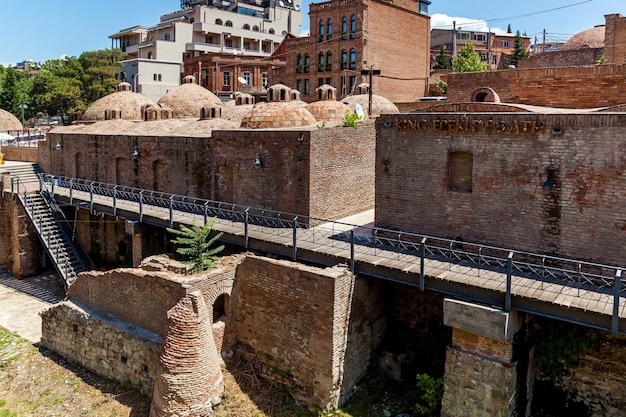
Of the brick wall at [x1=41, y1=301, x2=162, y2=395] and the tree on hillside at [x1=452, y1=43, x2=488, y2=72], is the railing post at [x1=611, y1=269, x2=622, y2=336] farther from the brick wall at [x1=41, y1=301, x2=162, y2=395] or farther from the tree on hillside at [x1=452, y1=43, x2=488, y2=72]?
the tree on hillside at [x1=452, y1=43, x2=488, y2=72]

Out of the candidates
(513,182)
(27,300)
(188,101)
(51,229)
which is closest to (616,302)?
(513,182)

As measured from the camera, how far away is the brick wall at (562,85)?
17500 millimetres

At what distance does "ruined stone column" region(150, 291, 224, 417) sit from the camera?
543 inches

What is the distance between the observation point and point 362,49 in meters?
42.7

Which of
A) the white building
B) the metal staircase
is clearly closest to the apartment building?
the white building

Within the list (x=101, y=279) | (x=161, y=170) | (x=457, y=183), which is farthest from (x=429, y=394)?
(x=161, y=170)

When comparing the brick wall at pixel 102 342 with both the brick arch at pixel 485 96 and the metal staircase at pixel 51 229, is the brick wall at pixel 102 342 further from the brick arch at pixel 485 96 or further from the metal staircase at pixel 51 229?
the brick arch at pixel 485 96

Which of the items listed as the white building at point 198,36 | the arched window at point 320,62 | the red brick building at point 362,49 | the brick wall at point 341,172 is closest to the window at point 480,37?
the white building at point 198,36

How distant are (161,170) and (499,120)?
1544 cm

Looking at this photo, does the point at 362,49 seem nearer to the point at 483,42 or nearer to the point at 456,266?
the point at 456,266

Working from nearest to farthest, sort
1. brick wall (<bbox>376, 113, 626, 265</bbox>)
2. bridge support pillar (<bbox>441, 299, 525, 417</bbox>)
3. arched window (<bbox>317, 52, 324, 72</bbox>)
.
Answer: bridge support pillar (<bbox>441, 299, 525, 417</bbox>) → brick wall (<bbox>376, 113, 626, 265</bbox>) → arched window (<bbox>317, 52, 324, 72</bbox>)

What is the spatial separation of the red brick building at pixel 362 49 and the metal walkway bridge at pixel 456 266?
26.0m

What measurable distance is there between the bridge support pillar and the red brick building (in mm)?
31457

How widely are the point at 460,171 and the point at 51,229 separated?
680 inches
